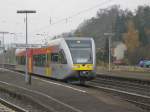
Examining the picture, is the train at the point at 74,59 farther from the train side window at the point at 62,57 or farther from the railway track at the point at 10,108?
the railway track at the point at 10,108

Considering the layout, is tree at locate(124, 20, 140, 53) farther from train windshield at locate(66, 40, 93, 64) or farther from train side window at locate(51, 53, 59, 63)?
train windshield at locate(66, 40, 93, 64)

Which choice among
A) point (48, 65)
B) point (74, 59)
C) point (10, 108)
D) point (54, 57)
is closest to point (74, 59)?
point (74, 59)

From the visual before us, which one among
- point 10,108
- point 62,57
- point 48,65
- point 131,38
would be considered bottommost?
point 10,108

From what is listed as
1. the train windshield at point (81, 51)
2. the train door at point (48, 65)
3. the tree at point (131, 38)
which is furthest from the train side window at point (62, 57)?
the tree at point (131, 38)

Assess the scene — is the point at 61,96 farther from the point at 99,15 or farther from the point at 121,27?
the point at 99,15

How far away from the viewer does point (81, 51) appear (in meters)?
28.9

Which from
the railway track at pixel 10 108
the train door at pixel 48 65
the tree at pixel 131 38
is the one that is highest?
the tree at pixel 131 38

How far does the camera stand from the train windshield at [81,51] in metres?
28.6

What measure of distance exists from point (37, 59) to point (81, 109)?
2298cm

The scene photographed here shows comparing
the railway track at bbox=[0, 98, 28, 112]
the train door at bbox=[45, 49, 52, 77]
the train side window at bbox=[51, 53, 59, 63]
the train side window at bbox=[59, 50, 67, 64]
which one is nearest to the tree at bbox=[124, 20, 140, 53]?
the train door at bbox=[45, 49, 52, 77]

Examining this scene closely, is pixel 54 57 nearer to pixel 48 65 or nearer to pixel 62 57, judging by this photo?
pixel 48 65

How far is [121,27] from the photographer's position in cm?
11200

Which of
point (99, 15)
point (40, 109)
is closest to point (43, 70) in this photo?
point (40, 109)

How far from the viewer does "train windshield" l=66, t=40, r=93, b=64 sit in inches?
1128
